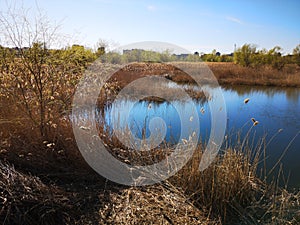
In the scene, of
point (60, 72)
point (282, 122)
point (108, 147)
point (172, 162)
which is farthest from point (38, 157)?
point (282, 122)

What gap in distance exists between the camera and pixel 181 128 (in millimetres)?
3963

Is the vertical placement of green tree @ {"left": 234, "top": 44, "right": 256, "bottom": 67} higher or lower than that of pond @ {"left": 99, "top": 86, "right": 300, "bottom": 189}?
higher

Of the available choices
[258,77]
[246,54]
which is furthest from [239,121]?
[246,54]

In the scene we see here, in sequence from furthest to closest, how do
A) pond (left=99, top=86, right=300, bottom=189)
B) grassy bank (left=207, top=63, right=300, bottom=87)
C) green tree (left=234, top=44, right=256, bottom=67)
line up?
green tree (left=234, top=44, right=256, bottom=67) < grassy bank (left=207, top=63, right=300, bottom=87) < pond (left=99, top=86, right=300, bottom=189)

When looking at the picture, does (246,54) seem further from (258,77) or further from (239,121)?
(239,121)

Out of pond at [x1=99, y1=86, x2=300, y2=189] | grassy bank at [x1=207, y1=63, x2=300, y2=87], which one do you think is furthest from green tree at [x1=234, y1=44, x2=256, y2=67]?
pond at [x1=99, y1=86, x2=300, y2=189]

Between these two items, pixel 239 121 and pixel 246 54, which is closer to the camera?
pixel 239 121

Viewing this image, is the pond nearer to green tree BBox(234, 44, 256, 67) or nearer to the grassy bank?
the grassy bank

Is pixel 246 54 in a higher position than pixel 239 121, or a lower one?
higher

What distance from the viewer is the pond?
3100 millimetres

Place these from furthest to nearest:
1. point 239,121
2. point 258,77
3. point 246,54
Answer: point 246,54 < point 258,77 < point 239,121

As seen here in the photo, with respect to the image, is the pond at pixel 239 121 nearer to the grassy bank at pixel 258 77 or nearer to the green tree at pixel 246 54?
the grassy bank at pixel 258 77

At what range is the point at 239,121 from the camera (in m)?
4.89

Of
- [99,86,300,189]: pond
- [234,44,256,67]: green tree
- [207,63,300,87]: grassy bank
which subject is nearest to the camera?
[99,86,300,189]: pond
